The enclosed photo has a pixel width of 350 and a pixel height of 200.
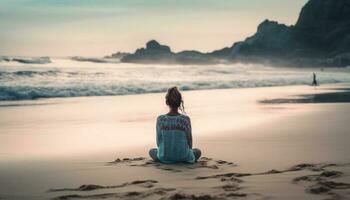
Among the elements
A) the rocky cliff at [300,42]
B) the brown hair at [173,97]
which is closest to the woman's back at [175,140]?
the brown hair at [173,97]

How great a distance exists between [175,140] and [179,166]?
406 mm

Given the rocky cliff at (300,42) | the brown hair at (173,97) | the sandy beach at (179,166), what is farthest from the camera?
the rocky cliff at (300,42)

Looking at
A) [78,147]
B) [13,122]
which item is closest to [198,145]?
[78,147]

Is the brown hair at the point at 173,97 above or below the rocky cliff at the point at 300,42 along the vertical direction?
below

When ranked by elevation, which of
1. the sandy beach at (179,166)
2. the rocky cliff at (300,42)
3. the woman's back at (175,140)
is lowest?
the sandy beach at (179,166)

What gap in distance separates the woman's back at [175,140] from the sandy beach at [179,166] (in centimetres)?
20

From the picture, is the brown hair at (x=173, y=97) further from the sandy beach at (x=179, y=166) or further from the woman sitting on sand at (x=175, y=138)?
the sandy beach at (x=179, y=166)

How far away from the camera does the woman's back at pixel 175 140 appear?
7520mm

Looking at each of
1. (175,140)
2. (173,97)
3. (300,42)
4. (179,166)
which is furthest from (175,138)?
(300,42)

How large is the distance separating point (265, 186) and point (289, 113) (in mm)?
10453

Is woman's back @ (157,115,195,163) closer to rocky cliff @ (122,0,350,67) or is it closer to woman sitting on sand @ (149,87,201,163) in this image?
woman sitting on sand @ (149,87,201,163)

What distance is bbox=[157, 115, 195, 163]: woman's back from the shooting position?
7520mm

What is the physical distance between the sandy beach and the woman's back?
196 mm

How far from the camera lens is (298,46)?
183m
